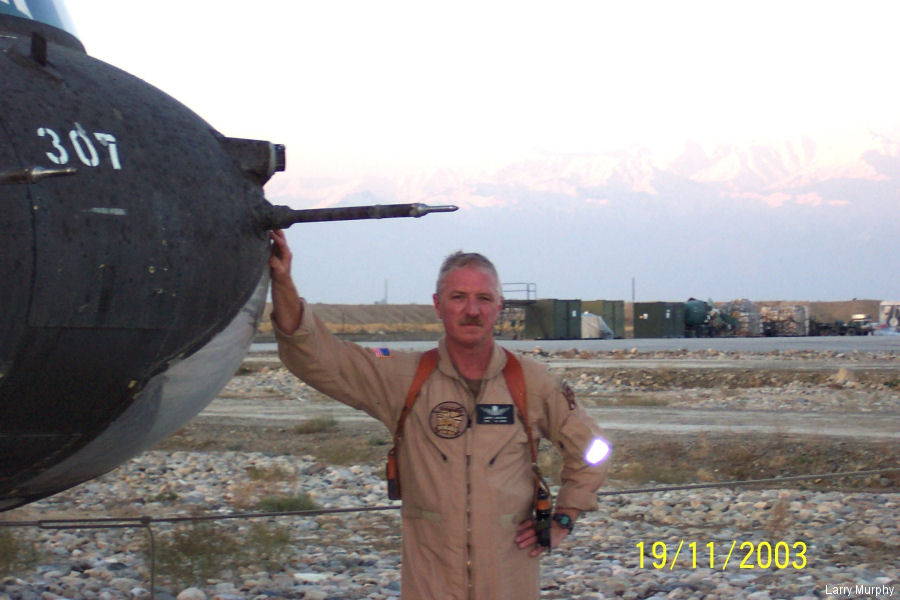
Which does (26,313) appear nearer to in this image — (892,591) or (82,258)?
(82,258)

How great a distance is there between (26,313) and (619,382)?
848 inches

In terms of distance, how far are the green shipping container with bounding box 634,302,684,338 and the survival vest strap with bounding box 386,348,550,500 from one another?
178 ft

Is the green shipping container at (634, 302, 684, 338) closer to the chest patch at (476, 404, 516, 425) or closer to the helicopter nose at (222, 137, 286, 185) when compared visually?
the chest patch at (476, 404, 516, 425)

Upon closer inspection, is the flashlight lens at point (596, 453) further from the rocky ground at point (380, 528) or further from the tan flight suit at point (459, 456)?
the rocky ground at point (380, 528)

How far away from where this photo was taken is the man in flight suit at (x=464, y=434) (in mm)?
3162

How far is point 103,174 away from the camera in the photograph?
234cm

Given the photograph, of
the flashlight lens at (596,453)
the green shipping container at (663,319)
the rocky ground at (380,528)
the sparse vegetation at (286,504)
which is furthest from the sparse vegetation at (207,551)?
the green shipping container at (663,319)

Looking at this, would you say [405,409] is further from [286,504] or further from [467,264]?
[286,504]

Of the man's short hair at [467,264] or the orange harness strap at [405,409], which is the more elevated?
the man's short hair at [467,264]

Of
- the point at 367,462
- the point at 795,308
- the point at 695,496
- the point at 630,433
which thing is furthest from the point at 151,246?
the point at 795,308

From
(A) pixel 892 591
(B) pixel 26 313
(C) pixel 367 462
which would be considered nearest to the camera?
(B) pixel 26 313

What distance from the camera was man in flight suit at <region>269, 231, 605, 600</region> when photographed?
3.16 m

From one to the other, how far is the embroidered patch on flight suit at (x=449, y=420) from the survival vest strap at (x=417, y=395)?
3.8 inches
